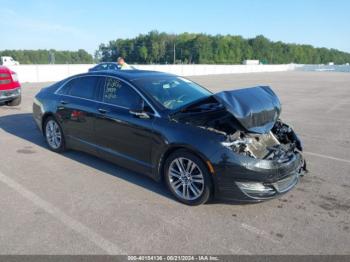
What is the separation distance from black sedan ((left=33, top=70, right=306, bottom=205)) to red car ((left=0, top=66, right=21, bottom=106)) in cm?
577

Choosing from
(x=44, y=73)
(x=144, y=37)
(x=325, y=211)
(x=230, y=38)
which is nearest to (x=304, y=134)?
(x=325, y=211)

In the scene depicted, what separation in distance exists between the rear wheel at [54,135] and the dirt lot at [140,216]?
0.32 metres

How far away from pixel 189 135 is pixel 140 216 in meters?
1.08

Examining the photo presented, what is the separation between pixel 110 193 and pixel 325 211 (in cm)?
265

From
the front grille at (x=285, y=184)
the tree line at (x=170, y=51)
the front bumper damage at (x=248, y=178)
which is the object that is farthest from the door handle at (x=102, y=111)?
the tree line at (x=170, y=51)

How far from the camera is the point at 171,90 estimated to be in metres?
4.90

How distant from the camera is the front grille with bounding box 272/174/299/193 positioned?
388 centimetres

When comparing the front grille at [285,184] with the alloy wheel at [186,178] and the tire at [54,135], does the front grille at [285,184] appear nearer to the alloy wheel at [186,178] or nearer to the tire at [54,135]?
the alloy wheel at [186,178]

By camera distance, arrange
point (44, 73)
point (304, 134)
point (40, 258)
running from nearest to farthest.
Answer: point (40, 258)
point (304, 134)
point (44, 73)

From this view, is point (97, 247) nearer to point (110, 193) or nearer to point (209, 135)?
point (110, 193)

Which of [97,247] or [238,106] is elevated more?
[238,106]

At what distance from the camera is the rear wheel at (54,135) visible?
5945 mm

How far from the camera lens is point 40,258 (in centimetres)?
297

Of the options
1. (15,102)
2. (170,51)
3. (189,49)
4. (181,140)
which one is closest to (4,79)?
(15,102)
